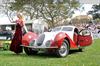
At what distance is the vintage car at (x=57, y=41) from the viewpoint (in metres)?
14.3

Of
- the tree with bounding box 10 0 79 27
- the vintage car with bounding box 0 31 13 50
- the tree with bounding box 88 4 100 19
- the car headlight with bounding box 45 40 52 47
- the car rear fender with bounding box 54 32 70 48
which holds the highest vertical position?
the car rear fender with bounding box 54 32 70 48

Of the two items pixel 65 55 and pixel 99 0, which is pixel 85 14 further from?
pixel 65 55

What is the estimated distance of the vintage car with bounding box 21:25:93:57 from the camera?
14.3 metres

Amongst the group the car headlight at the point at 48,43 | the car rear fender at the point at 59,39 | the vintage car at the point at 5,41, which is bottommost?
the vintage car at the point at 5,41

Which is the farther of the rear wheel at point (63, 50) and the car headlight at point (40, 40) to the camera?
the car headlight at point (40, 40)

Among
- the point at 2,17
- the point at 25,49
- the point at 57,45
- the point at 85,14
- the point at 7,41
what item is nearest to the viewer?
the point at 57,45

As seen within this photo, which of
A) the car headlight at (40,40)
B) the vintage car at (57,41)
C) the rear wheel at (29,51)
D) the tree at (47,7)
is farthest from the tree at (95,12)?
the car headlight at (40,40)

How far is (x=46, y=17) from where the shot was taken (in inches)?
2015

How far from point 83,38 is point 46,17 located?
34816mm

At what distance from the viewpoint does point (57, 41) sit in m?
14.2

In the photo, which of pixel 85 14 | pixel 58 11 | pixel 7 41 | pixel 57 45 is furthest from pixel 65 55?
pixel 85 14

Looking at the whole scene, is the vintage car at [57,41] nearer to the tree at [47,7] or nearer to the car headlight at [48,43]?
the car headlight at [48,43]

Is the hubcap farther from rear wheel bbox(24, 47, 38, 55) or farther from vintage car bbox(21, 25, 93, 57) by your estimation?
rear wheel bbox(24, 47, 38, 55)

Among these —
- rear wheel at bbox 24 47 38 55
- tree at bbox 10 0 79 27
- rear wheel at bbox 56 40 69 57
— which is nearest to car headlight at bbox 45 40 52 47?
rear wheel at bbox 56 40 69 57
